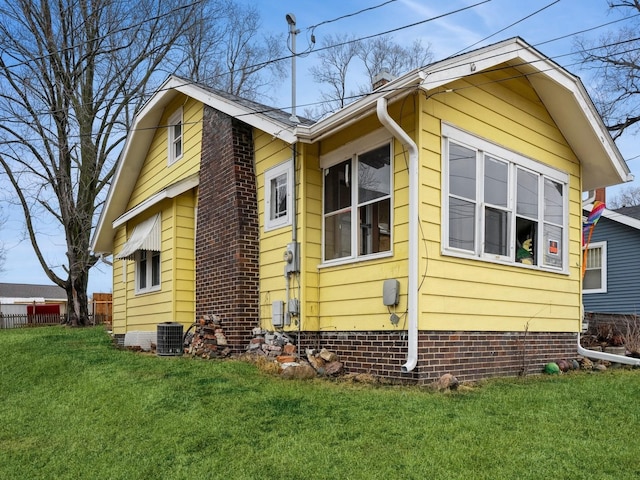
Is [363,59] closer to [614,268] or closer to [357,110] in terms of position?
[614,268]

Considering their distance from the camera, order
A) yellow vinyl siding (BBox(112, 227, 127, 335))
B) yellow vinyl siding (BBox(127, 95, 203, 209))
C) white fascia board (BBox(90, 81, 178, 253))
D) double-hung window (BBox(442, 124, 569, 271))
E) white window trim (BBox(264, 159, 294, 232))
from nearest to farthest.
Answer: double-hung window (BBox(442, 124, 569, 271)) → white window trim (BBox(264, 159, 294, 232)) → yellow vinyl siding (BBox(127, 95, 203, 209)) → white fascia board (BBox(90, 81, 178, 253)) → yellow vinyl siding (BBox(112, 227, 127, 335))

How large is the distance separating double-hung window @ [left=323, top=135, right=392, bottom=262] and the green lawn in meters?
1.97

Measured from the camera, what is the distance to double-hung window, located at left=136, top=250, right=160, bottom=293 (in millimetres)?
12766

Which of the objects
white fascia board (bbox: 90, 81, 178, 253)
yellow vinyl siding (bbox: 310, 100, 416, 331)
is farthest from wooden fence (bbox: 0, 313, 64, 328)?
yellow vinyl siding (bbox: 310, 100, 416, 331)

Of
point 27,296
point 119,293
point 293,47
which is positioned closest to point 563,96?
point 293,47

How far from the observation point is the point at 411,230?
6973mm

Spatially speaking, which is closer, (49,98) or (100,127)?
(49,98)

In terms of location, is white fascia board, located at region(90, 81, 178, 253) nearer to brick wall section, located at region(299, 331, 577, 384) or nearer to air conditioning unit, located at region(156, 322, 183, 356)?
air conditioning unit, located at region(156, 322, 183, 356)

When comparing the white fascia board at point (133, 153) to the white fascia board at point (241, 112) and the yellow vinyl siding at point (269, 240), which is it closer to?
the white fascia board at point (241, 112)

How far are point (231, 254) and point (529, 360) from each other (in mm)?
5117

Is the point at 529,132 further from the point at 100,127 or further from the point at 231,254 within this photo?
the point at 100,127

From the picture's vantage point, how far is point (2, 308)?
146ft

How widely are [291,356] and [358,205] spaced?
2401 mm

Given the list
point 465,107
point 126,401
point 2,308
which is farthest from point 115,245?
point 2,308
